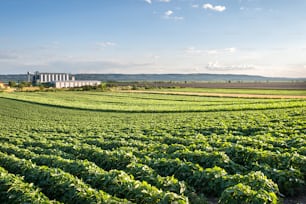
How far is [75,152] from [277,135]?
9.89 m

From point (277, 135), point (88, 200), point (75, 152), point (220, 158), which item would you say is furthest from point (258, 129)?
point (88, 200)

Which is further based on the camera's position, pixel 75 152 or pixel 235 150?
pixel 75 152

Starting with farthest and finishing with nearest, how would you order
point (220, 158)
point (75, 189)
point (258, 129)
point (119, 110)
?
point (119, 110), point (258, 129), point (220, 158), point (75, 189)

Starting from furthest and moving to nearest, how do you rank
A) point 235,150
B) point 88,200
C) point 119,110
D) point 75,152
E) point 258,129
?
1. point 119,110
2. point 258,129
3. point 75,152
4. point 235,150
5. point 88,200

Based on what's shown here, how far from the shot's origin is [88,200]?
702 centimetres

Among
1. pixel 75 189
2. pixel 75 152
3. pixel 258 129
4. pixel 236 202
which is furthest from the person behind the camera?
pixel 258 129

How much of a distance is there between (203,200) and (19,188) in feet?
16.0

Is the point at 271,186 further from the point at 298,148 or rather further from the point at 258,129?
the point at 258,129

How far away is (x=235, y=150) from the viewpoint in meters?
10.8

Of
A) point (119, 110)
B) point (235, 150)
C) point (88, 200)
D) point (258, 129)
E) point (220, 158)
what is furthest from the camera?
point (119, 110)

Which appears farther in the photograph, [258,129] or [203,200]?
[258,129]

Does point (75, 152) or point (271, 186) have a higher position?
point (271, 186)

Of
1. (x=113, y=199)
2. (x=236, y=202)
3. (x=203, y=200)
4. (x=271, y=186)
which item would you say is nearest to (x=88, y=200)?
(x=113, y=199)

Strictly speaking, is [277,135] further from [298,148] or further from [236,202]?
[236,202]
